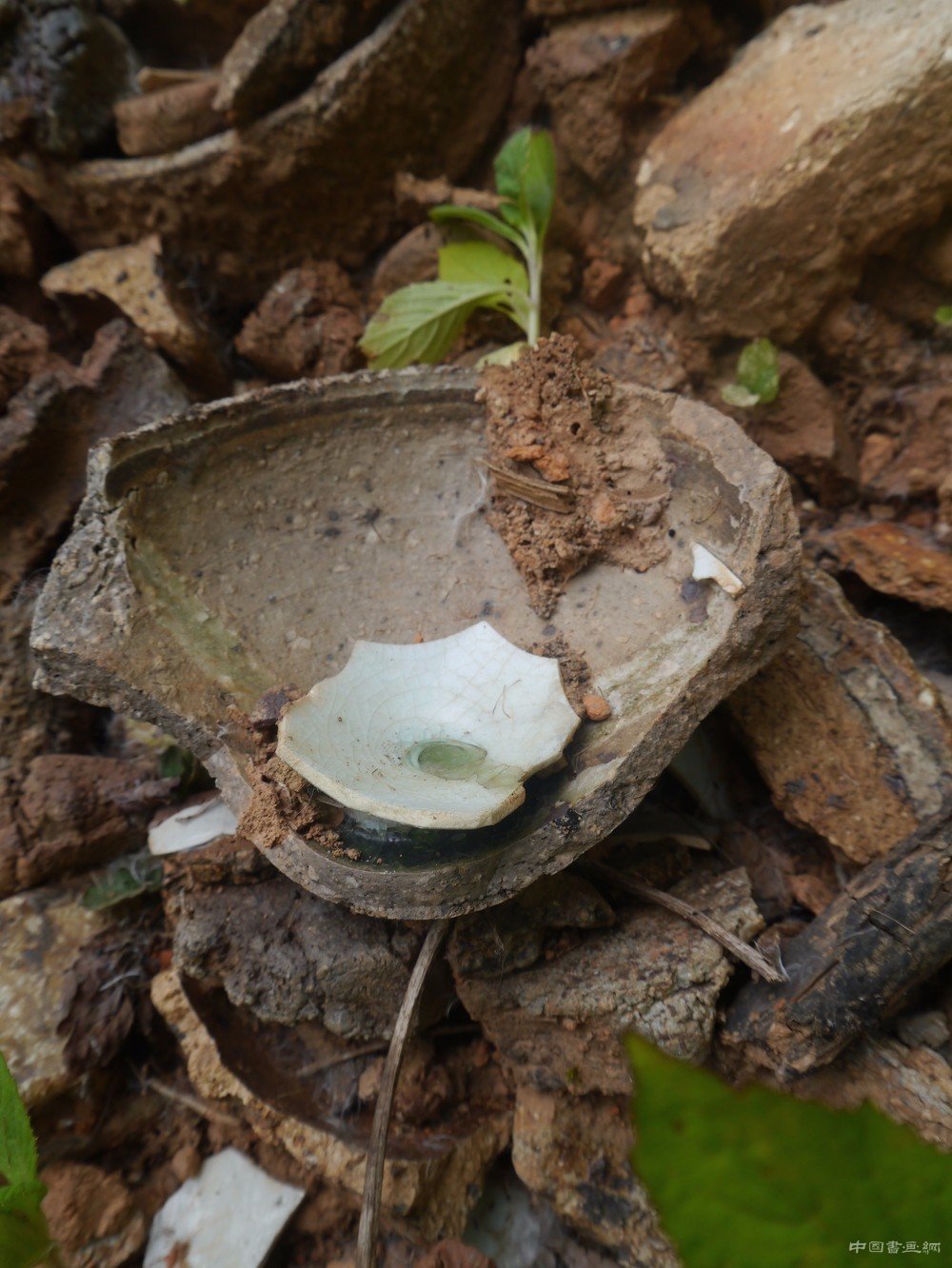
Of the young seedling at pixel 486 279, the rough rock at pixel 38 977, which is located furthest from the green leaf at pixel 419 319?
the rough rock at pixel 38 977

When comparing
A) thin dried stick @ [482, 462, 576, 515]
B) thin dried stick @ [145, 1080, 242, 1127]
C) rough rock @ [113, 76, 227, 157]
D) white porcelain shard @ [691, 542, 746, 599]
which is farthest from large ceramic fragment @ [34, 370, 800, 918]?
rough rock @ [113, 76, 227, 157]

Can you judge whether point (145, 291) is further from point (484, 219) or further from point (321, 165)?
point (484, 219)

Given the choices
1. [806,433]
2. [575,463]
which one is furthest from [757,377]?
[575,463]

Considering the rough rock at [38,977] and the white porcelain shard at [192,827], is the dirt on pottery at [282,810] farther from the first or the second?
the rough rock at [38,977]

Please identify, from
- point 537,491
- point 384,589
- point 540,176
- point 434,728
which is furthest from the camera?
point 540,176

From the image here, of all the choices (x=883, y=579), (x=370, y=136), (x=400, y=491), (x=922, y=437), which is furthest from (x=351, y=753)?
(x=370, y=136)

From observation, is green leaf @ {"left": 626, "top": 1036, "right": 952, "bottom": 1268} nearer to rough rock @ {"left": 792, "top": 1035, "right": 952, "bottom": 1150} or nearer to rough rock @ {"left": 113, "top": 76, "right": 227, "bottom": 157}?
rough rock @ {"left": 792, "top": 1035, "right": 952, "bottom": 1150}
